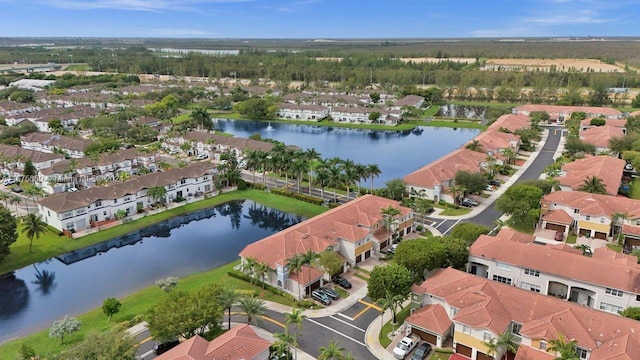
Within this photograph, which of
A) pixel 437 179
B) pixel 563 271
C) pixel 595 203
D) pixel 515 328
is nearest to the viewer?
pixel 515 328

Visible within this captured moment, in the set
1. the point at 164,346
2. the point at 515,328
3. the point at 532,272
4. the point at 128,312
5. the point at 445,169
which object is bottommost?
the point at 128,312

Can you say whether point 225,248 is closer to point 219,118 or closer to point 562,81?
point 219,118

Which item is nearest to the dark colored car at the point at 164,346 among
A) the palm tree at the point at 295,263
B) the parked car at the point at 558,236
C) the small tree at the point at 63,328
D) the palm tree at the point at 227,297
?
the palm tree at the point at 227,297

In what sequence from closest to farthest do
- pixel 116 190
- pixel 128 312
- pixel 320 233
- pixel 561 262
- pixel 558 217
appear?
pixel 128 312 < pixel 561 262 < pixel 320 233 < pixel 558 217 < pixel 116 190

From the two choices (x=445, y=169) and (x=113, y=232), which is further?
(x=445, y=169)

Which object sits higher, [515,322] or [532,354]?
[515,322]

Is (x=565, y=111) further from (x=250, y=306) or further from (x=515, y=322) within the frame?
(x=250, y=306)

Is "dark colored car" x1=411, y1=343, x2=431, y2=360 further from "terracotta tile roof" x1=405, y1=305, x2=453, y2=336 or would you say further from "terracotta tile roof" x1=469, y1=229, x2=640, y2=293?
"terracotta tile roof" x1=469, y1=229, x2=640, y2=293

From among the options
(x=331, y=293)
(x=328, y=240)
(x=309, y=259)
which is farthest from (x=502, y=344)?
(x=328, y=240)
